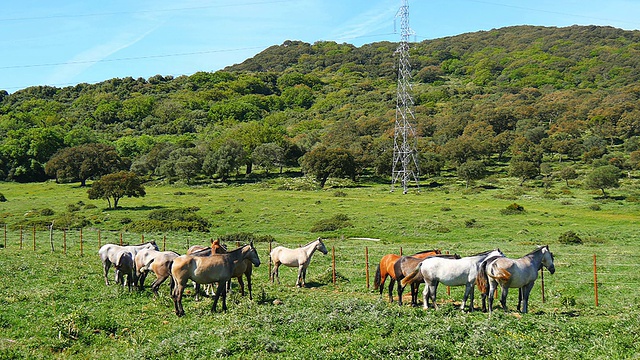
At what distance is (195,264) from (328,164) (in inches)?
2642

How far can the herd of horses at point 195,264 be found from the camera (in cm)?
1516

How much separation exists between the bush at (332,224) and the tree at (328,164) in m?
32.8

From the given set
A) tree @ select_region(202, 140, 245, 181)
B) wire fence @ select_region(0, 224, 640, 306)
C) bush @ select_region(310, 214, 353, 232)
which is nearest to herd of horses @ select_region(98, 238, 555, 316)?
wire fence @ select_region(0, 224, 640, 306)

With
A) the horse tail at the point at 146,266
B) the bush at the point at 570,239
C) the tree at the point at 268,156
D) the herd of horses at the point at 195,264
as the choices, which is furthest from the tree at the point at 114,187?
the bush at the point at 570,239

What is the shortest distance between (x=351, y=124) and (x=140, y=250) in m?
115

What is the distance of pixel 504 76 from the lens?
197500 millimetres

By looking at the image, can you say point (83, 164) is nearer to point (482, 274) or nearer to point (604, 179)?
point (604, 179)

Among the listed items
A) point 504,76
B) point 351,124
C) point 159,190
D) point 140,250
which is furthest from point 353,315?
point 504,76

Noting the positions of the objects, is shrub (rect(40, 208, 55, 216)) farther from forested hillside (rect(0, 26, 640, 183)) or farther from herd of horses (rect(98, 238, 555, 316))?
herd of horses (rect(98, 238, 555, 316))

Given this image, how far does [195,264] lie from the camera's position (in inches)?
602

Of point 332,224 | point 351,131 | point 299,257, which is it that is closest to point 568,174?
point 332,224

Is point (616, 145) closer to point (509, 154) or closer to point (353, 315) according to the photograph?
point (509, 154)

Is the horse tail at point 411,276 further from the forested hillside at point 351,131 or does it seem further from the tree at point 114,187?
the forested hillside at point 351,131

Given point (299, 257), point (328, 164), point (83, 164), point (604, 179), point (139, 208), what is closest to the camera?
point (299, 257)
